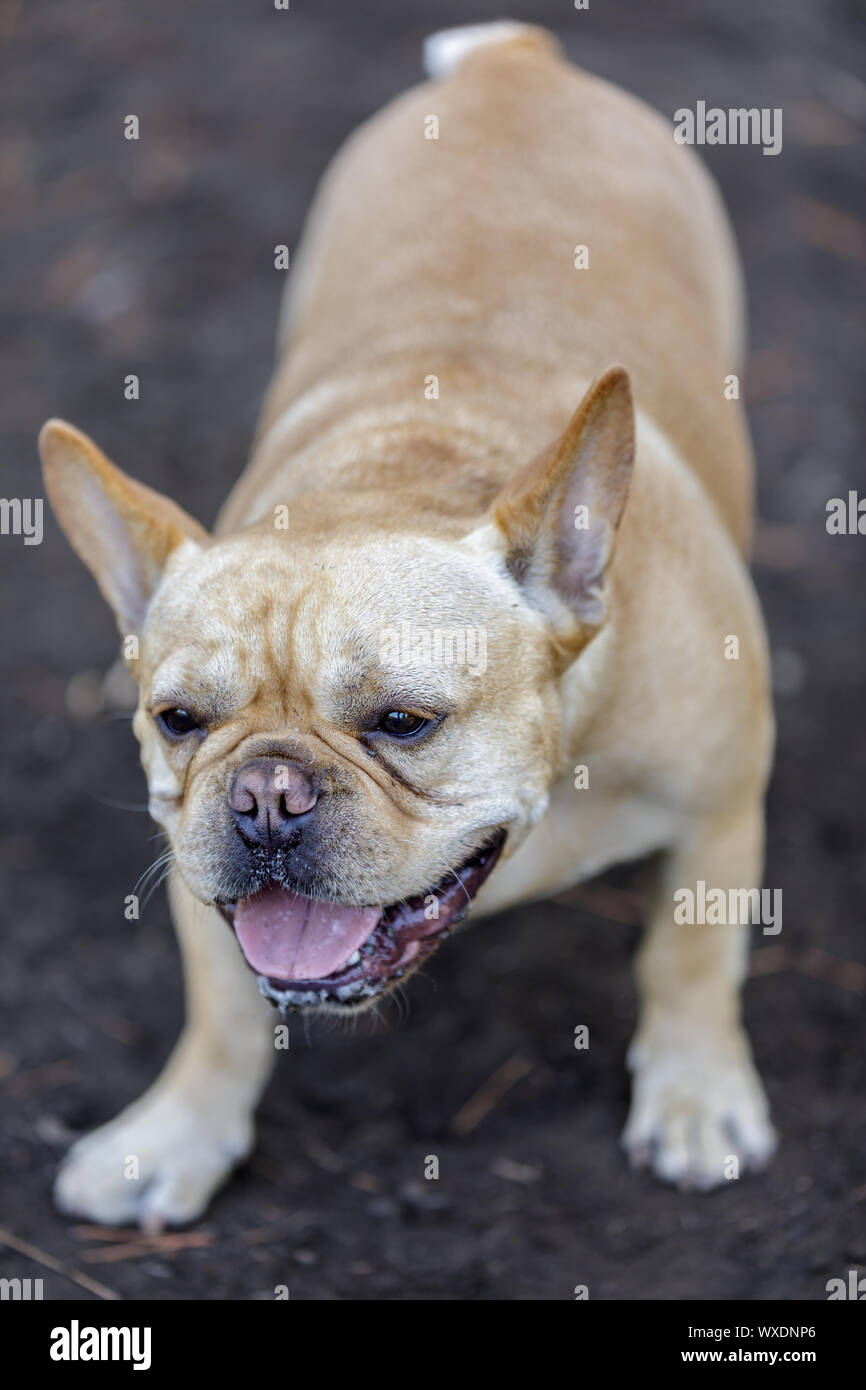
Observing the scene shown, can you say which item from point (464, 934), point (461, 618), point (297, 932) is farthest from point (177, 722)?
point (464, 934)

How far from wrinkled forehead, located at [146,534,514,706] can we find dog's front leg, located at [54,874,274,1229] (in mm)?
1042

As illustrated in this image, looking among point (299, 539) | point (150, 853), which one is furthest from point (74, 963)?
point (299, 539)

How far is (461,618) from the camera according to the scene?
2.81 m

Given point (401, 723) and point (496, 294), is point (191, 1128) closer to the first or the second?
point (401, 723)

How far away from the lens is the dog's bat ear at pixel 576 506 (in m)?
2.70

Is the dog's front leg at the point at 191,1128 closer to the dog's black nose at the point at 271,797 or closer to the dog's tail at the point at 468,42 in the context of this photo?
the dog's black nose at the point at 271,797

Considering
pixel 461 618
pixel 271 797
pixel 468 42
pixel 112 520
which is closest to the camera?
pixel 271 797

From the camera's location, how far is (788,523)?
571 cm

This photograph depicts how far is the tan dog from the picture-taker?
2.75 metres

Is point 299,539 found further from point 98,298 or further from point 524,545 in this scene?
point 98,298

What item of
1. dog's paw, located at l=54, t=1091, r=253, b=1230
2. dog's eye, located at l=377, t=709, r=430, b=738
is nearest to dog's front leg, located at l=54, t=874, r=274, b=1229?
dog's paw, located at l=54, t=1091, r=253, b=1230

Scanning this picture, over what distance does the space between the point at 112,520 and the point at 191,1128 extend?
64.6 inches

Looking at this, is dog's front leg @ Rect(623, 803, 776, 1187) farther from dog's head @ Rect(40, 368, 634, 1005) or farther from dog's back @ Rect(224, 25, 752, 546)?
dog's back @ Rect(224, 25, 752, 546)

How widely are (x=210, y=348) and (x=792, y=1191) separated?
448 centimetres
